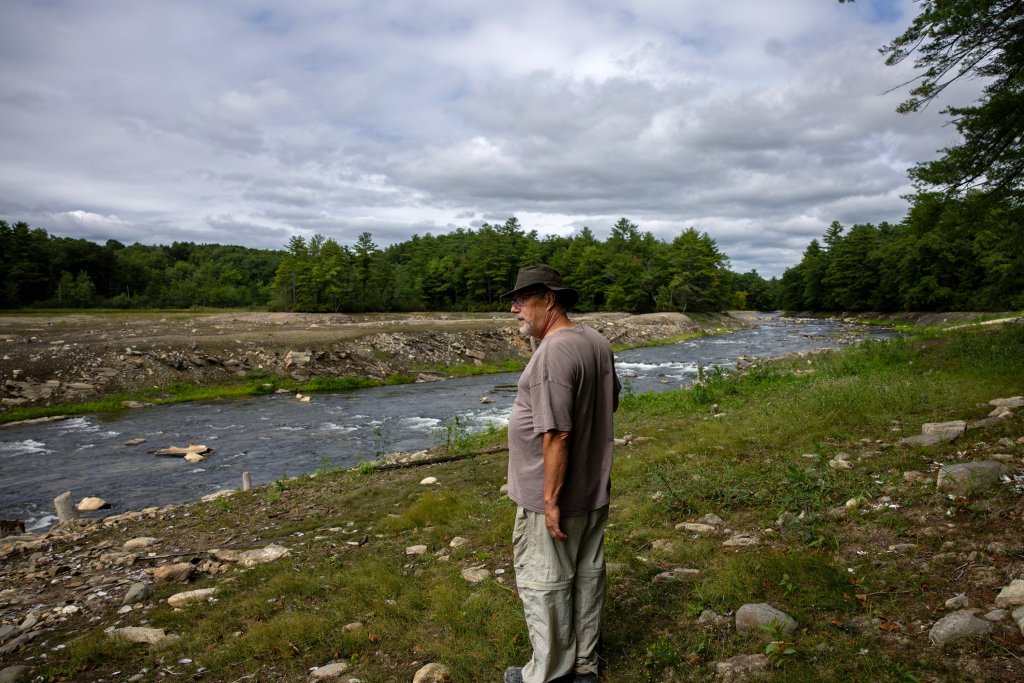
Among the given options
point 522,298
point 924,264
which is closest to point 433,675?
point 522,298

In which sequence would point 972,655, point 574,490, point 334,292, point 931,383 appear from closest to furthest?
point 972,655, point 574,490, point 931,383, point 334,292

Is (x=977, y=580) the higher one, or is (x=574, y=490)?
(x=574, y=490)

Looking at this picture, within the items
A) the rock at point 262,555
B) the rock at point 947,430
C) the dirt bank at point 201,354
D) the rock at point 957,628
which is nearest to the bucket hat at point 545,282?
the rock at point 957,628

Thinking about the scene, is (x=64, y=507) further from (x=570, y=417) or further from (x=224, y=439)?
(x=570, y=417)

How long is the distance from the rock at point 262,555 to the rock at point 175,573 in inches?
22.2

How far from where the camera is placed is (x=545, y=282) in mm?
3754

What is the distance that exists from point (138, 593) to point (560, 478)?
557 centimetres

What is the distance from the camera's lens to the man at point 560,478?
3500mm

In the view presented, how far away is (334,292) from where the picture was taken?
62.0 meters

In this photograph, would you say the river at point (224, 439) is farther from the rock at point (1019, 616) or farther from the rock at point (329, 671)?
the rock at point (1019, 616)

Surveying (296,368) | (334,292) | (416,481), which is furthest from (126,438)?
(334,292)

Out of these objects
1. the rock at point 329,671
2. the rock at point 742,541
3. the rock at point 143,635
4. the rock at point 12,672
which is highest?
the rock at point 742,541

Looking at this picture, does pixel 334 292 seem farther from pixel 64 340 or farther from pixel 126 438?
pixel 126 438

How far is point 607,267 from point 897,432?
70.0m
